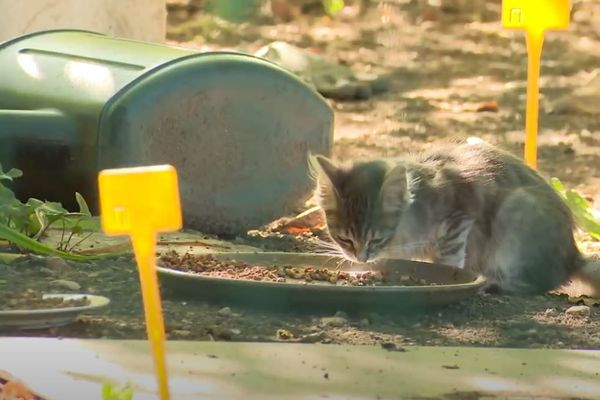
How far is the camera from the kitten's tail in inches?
224

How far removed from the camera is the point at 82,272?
17.3 feet

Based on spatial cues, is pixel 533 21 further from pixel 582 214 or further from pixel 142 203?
pixel 142 203

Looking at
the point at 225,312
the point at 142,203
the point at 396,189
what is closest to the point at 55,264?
the point at 225,312

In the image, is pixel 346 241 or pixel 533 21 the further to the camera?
pixel 533 21

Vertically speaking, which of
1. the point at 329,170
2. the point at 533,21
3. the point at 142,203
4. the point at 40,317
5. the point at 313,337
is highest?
the point at 533,21

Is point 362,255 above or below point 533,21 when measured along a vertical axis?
below

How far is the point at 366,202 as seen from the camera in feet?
18.9

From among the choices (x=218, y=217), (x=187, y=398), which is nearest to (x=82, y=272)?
(x=218, y=217)

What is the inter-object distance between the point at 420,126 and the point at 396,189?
3.52 m

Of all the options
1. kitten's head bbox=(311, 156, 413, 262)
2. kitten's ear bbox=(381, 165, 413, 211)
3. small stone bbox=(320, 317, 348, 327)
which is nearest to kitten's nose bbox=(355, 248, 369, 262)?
kitten's head bbox=(311, 156, 413, 262)

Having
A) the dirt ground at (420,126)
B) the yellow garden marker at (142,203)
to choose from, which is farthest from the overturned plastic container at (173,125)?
the yellow garden marker at (142,203)

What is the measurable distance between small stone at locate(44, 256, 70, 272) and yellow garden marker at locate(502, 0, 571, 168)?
218 cm

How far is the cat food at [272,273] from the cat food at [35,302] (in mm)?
663

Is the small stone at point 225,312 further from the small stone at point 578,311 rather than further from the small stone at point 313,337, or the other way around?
the small stone at point 578,311
